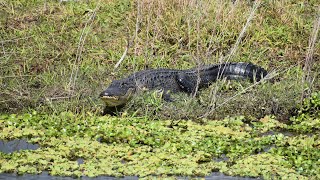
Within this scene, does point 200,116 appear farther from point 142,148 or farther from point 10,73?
point 10,73

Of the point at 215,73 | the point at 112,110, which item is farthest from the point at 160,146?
the point at 215,73

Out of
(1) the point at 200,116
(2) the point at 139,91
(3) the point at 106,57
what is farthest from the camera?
(3) the point at 106,57

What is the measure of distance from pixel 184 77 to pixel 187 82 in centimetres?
8

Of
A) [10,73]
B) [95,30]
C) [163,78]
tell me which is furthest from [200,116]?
[95,30]

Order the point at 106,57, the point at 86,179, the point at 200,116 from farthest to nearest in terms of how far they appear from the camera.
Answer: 1. the point at 106,57
2. the point at 200,116
3. the point at 86,179

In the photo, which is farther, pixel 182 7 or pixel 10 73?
pixel 182 7

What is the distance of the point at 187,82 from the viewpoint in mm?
9117

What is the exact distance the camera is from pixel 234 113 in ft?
26.5

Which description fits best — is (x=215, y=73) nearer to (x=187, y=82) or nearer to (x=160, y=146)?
(x=187, y=82)

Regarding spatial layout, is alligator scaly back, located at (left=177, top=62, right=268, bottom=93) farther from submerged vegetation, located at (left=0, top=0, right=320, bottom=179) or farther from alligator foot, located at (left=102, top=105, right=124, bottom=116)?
alligator foot, located at (left=102, top=105, right=124, bottom=116)

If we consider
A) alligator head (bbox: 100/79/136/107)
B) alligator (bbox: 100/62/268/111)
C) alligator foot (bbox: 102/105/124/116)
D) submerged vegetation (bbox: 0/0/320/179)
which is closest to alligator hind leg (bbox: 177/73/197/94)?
alligator (bbox: 100/62/268/111)

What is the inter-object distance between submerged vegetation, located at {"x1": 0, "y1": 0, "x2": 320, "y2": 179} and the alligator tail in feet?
0.47

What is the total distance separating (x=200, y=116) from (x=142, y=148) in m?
1.42

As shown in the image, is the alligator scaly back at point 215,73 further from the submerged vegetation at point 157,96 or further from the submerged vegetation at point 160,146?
the submerged vegetation at point 160,146
